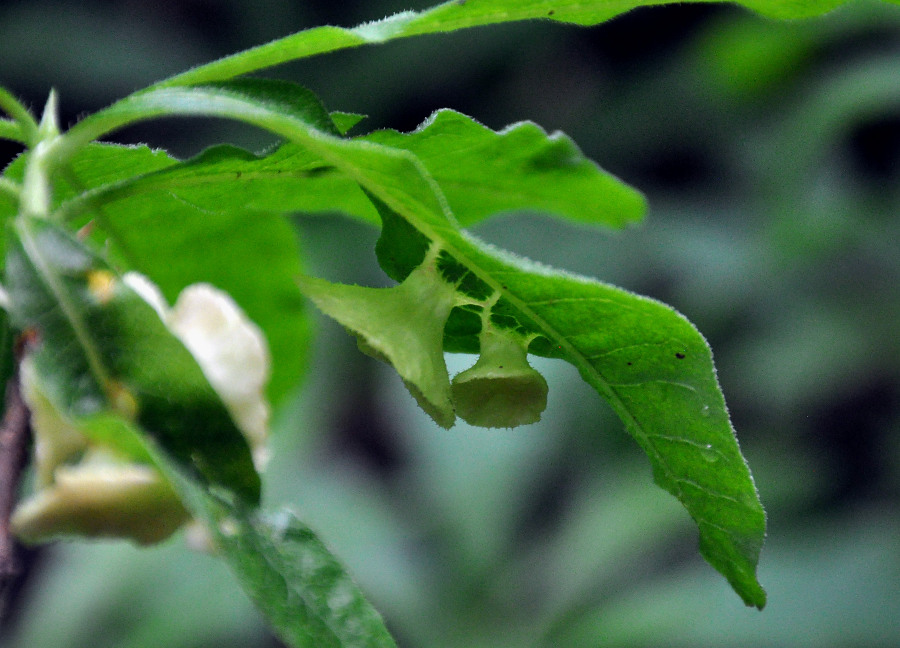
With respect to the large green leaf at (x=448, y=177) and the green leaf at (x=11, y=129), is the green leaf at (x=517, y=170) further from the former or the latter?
the green leaf at (x=11, y=129)

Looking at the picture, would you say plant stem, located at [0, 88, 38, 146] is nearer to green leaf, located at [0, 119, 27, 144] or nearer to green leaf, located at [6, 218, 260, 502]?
green leaf, located at [0, 119, 27, 144]

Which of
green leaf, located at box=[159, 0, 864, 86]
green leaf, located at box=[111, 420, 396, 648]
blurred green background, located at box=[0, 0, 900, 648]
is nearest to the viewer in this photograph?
green leaf, located at box=[111, 420, 396, 648]

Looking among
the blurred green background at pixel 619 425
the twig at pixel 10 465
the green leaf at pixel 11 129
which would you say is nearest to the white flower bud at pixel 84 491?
the twig at pixel 10 465

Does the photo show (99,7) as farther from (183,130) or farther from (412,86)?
(412,86)

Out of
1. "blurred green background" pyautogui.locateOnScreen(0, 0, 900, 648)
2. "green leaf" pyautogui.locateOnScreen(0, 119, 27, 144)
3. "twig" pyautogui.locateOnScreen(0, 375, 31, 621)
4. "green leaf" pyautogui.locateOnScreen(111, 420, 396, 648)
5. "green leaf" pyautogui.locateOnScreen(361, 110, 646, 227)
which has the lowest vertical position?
"blurred green background" pyautogui.locateOnScreen(0, 0, 900, 648)

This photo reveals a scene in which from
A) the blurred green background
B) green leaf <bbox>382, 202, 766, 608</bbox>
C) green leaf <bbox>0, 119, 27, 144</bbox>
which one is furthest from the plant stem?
the blurred green background

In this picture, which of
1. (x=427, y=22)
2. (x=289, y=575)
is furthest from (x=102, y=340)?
(x=427, y=22)

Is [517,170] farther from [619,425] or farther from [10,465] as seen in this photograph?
[619,425]
